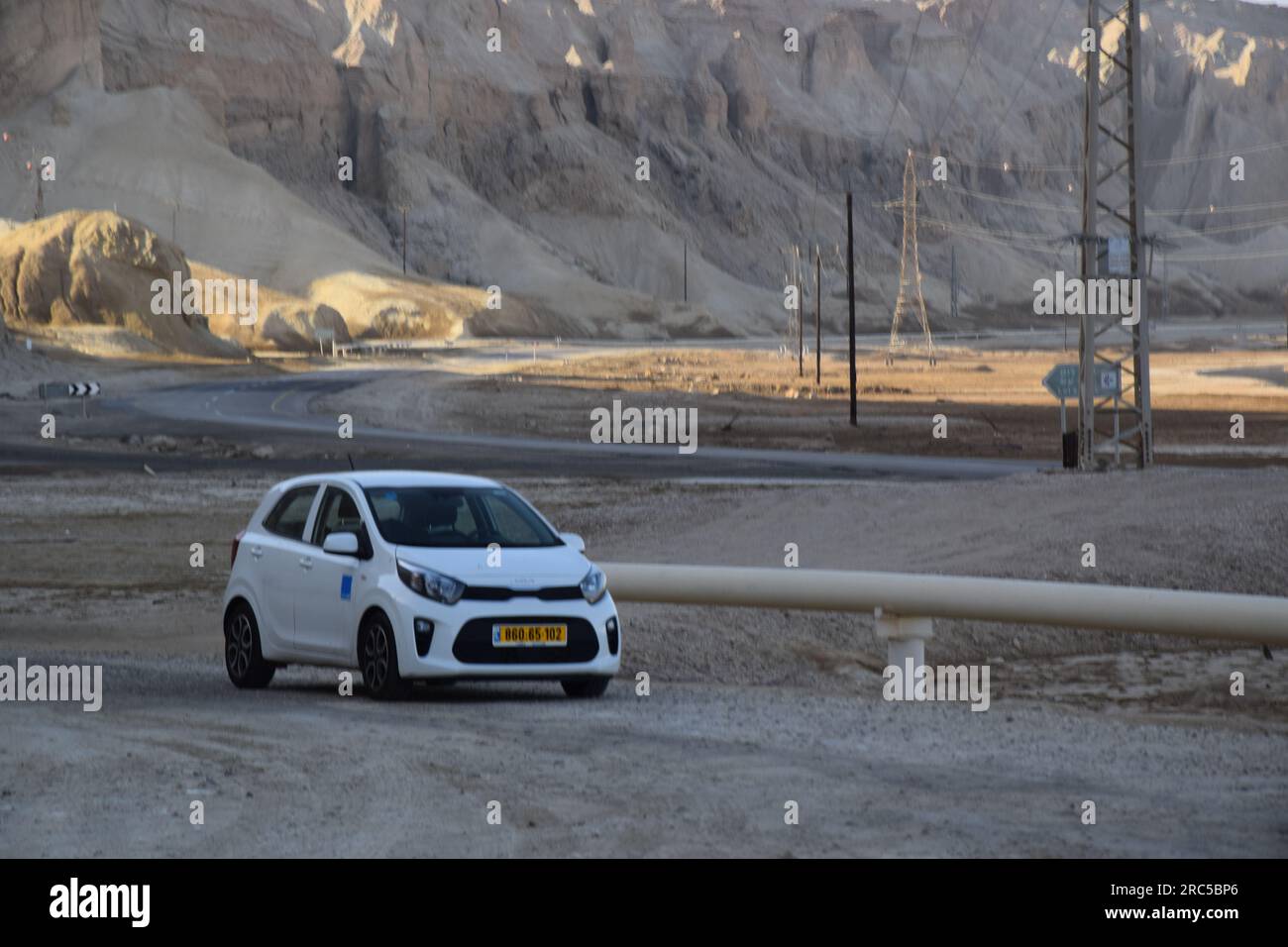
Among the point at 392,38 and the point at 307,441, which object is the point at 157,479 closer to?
the point at 307,441

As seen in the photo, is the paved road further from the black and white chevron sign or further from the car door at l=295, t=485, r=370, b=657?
the car door at l=295, t=485, r=370, b=657

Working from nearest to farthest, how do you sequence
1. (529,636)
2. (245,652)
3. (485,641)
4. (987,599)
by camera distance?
(485,641), (529,636), (245,652), (987,599)

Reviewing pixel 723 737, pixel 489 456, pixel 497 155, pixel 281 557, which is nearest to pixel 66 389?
pixel 489 456

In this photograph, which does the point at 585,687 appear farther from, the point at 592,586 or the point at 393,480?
the point at 393,480

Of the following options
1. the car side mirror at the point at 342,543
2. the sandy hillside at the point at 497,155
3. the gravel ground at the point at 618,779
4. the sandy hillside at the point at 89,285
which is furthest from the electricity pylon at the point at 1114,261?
the sandy hillside at the point at 497,155

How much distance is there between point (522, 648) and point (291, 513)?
7.43ft

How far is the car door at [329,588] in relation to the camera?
40.9ft

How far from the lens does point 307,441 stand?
45.4m

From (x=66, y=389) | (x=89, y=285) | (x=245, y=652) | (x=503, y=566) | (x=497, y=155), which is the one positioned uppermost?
(x=497, y=155)

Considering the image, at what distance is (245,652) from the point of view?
1331cm

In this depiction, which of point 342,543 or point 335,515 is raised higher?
point 335,515

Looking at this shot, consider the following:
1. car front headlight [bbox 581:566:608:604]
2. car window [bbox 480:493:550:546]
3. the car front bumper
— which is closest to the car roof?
car window [bbox 480:493:550:546]

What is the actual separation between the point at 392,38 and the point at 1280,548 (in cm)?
15057
